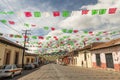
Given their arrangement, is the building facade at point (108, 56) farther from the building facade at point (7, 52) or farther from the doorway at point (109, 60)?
the building facade at point (7, 52)

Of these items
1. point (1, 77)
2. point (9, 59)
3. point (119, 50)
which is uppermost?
point (119, 50)

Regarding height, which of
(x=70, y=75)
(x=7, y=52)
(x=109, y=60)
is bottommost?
(x=70, y=75)

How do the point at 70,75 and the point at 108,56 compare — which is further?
the point at 108,56

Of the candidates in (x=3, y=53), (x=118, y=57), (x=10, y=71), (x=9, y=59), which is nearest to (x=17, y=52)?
(x=9, y=59)

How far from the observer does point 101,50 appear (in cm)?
2808

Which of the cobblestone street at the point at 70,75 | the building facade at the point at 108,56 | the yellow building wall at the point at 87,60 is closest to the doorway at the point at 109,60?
the building facade at the point at 108,56

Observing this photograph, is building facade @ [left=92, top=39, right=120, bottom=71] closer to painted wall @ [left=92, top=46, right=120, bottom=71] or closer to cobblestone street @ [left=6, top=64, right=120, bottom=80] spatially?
painted wall @ [left=92, top=46, right=120, bottom=71]

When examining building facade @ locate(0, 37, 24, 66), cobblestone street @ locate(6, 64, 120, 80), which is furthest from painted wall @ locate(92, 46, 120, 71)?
building facade @ locate(0, 37, 24, 66)

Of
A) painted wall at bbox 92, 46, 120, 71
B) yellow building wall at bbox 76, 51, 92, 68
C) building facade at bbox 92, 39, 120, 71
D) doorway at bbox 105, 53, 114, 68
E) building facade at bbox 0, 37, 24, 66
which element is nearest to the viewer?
building facade at bbox 0, 37, 24, 66

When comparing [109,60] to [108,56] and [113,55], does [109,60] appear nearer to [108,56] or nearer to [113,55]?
[108,56]

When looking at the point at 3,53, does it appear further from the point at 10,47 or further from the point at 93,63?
the point at 93,63

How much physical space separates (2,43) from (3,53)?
73.3 inches

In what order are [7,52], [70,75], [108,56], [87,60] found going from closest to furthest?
1. [70,75]
2. [7,52]
3. [108,56]
4. [87,60]

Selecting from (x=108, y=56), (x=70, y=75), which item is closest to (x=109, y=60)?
(x=108, y=56)
